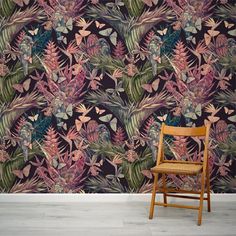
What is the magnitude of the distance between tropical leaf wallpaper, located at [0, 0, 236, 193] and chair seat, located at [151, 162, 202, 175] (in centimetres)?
37

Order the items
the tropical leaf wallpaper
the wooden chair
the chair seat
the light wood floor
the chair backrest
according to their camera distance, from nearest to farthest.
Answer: the light wood floor < the chair seat < the wooden chair < the chair backrest < the tropical leaf wallpaper

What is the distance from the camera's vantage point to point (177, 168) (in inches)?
127

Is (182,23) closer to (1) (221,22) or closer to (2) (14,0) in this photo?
(1) (221,22)

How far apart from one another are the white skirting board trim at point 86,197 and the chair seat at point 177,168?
1.62ft

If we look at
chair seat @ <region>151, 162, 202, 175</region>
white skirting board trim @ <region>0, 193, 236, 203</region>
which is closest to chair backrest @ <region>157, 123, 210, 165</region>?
chair seat @ <region>151, 162, 202, 175</region>

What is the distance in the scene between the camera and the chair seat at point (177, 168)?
3.15 m

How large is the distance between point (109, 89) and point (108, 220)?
1.17m

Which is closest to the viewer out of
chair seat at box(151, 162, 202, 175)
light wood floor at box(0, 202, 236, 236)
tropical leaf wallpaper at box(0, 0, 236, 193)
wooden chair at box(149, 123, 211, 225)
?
light wood floor at box(0, 202, 236, 236)

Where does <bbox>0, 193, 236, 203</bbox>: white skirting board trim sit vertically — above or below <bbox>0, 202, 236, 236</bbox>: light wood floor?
below

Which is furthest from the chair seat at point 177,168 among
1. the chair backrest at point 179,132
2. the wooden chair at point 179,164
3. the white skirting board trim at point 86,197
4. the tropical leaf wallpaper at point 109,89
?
the white skirting board trim at point 86,197

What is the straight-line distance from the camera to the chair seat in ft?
10.3

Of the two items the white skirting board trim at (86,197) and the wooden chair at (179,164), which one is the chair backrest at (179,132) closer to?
the wooden chair at (179,164)

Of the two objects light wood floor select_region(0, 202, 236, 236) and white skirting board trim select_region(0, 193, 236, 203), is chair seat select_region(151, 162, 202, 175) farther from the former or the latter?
white skirting board trim select_region(0, 193, 236, 203)

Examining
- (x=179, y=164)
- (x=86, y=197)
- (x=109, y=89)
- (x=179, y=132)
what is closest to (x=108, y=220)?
(x=86, y=197)
